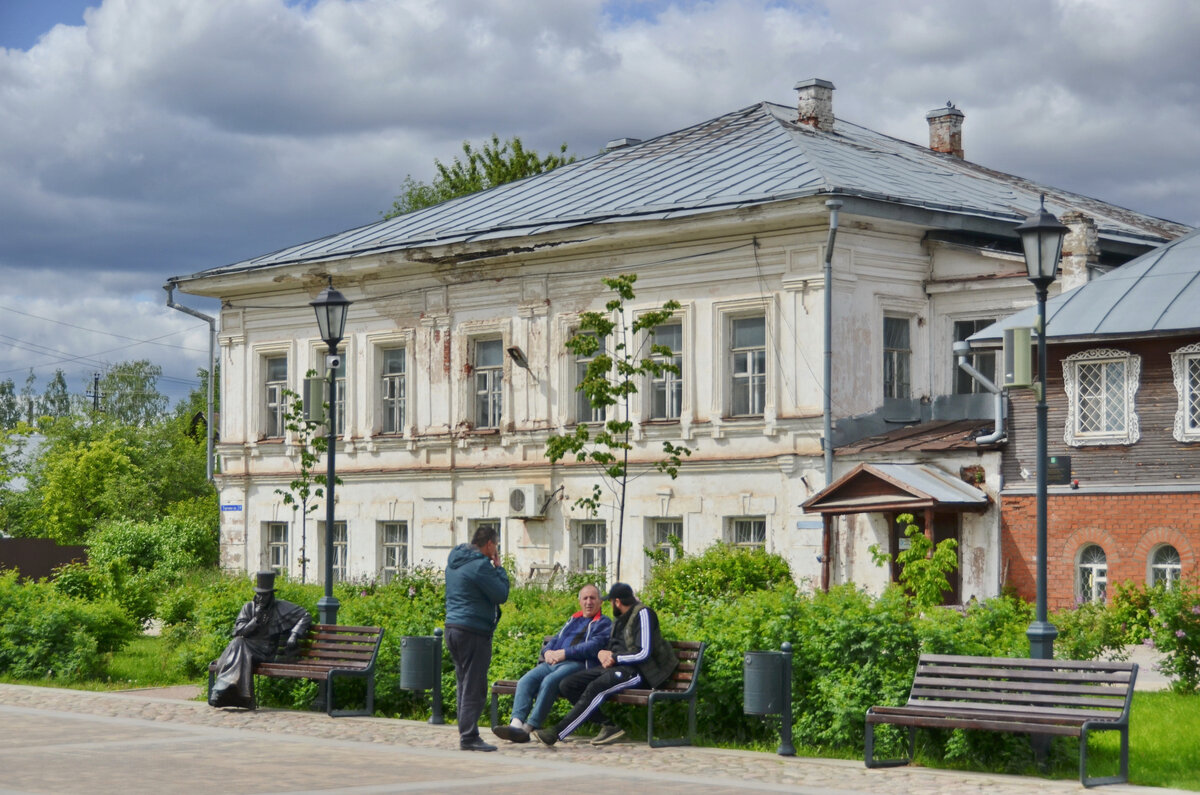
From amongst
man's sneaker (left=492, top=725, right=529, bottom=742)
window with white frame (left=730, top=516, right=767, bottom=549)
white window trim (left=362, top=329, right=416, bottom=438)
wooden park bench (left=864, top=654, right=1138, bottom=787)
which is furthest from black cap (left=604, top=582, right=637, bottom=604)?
white window trim (left=362, top=329, right=416, bottom=438)

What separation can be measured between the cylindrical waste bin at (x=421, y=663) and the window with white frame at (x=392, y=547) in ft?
59.4

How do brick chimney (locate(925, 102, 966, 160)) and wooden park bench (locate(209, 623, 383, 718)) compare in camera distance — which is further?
brick chimney (locate(925, 102, 966, 160))

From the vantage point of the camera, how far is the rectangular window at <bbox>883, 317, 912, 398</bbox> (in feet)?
90.4

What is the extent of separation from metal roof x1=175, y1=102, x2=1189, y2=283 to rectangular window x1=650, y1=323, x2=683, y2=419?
2026mm

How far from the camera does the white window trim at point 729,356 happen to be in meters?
27.1

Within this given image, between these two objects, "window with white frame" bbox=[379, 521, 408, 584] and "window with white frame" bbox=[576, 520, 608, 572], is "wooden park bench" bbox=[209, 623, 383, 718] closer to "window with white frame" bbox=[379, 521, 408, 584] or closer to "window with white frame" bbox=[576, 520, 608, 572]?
"window with white frame" bbox=[576, 520, 608, 572]

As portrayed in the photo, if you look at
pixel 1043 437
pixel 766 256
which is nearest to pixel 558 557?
pixel 766 256

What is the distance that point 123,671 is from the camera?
66.5ft

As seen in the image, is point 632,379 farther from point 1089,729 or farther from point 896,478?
point 1089,729

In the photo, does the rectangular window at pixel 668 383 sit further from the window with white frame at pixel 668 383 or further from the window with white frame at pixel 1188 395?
the window with white frame at pixel 1188 395

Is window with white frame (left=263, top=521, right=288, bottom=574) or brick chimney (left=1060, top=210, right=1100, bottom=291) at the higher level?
brick chimney (left=1060, top=210, right=1100, bottom=291)

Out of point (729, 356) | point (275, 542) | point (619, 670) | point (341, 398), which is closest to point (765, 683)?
point (619, 670)

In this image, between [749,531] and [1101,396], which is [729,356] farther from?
[1101,396]

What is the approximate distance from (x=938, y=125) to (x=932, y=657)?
88.0 feet
